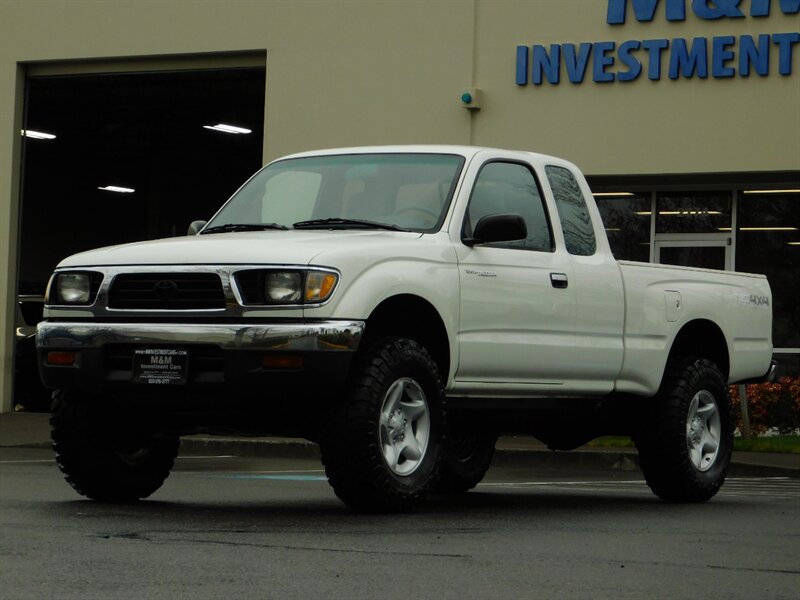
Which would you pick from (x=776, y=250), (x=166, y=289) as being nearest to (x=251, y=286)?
(x=166, y=289)

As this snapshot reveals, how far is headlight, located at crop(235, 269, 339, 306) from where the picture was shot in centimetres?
851

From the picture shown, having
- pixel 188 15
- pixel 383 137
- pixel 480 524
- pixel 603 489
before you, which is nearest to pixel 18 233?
pixel 188 15

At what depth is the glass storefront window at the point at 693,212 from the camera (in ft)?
69.7

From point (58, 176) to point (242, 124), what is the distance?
6.48 m

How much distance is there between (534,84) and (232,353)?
41.9 feet

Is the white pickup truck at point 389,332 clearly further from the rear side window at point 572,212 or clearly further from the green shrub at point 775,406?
the green shrub at point 775,406

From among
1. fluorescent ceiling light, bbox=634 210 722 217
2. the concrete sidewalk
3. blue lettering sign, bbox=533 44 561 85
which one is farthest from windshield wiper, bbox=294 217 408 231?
fluorescent ceiling light, bbox=634 210 722 217

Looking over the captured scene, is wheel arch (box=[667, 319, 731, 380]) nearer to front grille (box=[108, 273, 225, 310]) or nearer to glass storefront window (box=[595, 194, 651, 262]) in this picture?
front grille (box=[108, 273, 225, 310])

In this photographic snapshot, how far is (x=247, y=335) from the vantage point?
849 cm

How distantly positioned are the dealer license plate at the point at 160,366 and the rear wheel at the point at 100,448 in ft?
2.26

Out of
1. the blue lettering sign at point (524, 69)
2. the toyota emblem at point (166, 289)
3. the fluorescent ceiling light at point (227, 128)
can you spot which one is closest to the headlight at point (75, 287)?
the toyota emblem at point (166, 289)

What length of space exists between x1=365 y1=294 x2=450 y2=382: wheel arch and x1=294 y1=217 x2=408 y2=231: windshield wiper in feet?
1.81

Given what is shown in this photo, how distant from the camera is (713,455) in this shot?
11.4 meters

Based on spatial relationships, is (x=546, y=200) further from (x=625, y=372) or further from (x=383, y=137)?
(x=383, y=137)
